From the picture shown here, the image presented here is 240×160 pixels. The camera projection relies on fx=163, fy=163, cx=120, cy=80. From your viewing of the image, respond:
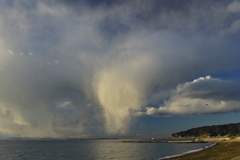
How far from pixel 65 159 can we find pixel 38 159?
453 inches

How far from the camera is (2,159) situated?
64438mm

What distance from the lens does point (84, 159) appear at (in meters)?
58.2

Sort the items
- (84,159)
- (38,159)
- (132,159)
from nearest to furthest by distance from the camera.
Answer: (132,159) → (84,159) → (38,159)

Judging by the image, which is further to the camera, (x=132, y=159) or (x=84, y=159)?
(x=84, y=159)

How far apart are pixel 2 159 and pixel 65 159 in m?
26.6

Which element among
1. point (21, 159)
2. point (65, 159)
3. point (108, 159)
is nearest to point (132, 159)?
point (108, 159)

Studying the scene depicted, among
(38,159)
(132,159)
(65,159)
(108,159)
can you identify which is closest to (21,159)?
(38,159)

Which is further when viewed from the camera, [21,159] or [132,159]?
[21,159]

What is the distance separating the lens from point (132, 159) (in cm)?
5281

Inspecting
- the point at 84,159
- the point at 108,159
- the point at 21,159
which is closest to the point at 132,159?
the point at 108,159

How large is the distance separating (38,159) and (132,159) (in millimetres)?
37151

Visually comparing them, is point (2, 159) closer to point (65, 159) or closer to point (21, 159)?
point (21, 159)

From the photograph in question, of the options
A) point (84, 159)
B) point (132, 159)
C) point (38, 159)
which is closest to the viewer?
point (132, 159)

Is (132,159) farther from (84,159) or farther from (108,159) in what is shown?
(84,159)
